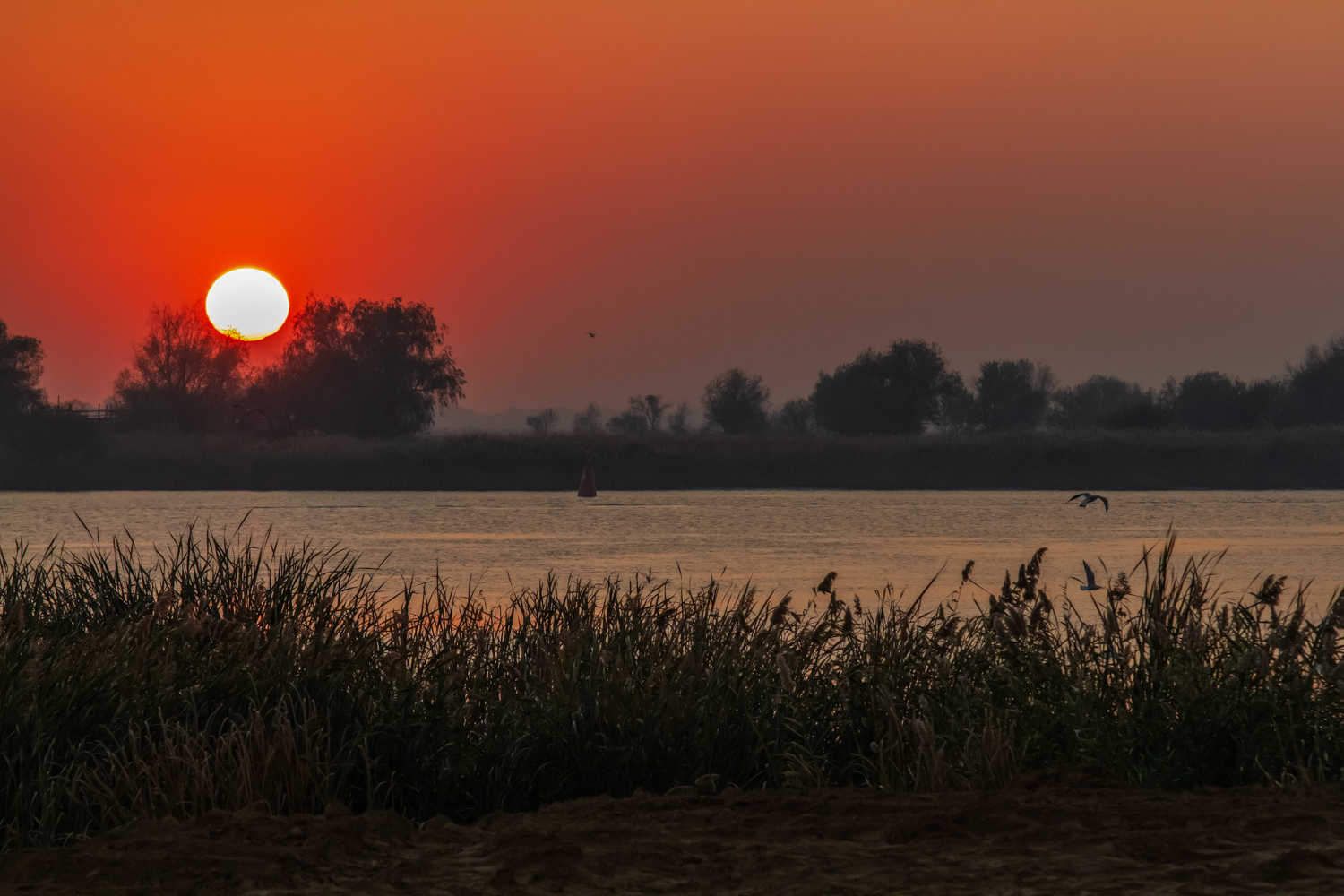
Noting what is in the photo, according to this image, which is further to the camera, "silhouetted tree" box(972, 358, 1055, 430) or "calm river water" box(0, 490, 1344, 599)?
"silhouetted tree" box(972, 358, 1055, 430)

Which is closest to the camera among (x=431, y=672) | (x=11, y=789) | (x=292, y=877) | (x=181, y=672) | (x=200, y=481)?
(x=292, y=877)

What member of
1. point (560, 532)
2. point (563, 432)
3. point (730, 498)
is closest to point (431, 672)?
point (560, 532)

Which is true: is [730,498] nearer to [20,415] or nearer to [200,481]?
[200,481]

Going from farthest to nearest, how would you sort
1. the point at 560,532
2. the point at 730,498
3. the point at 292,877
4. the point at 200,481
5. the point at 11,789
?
the point at 200,481 < the point at 730,498 < the point at 560,532 < the point at 11,789 < the point at 292,877

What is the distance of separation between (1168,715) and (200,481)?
3314 inches

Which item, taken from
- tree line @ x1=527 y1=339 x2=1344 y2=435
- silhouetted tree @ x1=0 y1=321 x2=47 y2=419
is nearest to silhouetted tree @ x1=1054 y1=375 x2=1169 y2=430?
tree line @ x1=527 y1=339 x2=1344 y2=435

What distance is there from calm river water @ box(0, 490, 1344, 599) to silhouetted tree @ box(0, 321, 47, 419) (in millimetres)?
19563

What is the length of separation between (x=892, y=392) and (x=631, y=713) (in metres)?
123

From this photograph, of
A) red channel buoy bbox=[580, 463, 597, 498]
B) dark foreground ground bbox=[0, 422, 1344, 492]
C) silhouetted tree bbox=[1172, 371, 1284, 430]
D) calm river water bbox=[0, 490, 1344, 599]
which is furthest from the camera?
silhouetted tree bbox=[1172, 371, 1284, 430]

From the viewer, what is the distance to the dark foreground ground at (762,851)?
14.0 feet

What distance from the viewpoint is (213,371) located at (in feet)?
359

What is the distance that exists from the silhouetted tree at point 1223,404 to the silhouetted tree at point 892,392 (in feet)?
67.4

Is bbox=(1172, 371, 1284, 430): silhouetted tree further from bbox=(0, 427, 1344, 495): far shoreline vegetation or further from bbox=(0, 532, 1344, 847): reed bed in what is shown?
bbox=(0, 532, 1344, 847): reed bed

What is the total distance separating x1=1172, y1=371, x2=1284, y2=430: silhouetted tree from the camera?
12225cm
